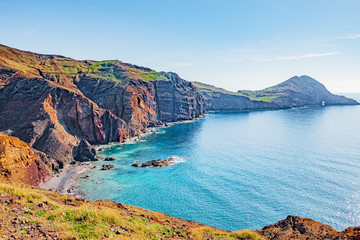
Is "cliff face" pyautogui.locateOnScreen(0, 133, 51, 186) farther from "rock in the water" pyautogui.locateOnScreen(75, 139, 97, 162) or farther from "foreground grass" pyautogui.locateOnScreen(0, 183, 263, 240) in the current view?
"foreground grass" pyautogui.locateOnScreen(0, 183, 263, 240)

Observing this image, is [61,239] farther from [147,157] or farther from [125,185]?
[147,157]

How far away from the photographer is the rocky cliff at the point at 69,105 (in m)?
79.4

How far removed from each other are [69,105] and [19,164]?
4974 cm

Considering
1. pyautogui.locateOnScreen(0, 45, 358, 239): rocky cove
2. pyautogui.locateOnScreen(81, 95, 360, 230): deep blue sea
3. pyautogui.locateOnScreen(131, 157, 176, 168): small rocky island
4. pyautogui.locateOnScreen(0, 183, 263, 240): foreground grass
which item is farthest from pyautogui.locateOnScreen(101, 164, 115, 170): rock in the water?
pyautogui.locateOnScreen(0, 183, 263, 240): foreground grass

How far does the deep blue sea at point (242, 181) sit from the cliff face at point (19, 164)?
1192 cm

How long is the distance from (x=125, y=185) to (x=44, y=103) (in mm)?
53416

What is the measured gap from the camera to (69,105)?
96250 millimetres

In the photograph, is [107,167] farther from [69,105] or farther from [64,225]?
[64,225]

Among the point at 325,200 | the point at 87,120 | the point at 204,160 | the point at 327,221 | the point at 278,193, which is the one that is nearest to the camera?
the point at 327,221

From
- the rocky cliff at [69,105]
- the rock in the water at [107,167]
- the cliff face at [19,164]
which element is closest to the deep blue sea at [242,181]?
the rock in the water at [107,167]

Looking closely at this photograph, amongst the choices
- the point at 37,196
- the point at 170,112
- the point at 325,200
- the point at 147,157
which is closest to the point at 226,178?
the point at 325,200

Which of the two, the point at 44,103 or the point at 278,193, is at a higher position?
the point at 44,103

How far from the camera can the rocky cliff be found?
79.4m

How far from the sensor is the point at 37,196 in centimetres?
2605
